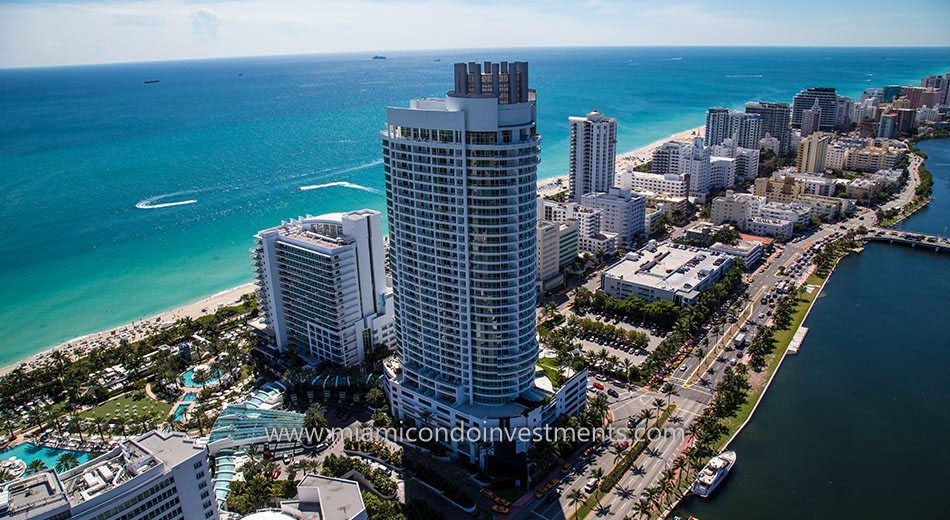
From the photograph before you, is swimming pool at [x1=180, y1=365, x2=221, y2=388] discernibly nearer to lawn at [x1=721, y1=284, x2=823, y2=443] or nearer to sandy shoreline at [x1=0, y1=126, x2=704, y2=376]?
sandy shoreline at [x1=0, y1=126, x2=704, y2=376]

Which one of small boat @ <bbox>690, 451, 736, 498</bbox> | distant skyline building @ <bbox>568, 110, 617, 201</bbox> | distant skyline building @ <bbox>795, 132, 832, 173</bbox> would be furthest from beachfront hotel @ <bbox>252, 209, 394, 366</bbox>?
distant skyline building @ <bbox>795, 132, 832, 173</bbox>

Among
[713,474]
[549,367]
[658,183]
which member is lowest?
[713,474]

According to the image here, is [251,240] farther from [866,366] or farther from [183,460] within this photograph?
[866,366]

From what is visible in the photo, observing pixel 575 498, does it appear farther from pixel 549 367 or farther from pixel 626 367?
pixel 626 367

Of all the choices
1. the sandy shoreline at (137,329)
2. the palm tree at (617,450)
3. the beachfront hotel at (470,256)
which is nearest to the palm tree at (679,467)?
the palm tree at (617,450)

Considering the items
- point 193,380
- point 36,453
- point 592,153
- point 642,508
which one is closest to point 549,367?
point 642,508

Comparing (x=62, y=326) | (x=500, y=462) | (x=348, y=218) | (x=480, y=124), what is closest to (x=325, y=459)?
(x=500, y=462)
